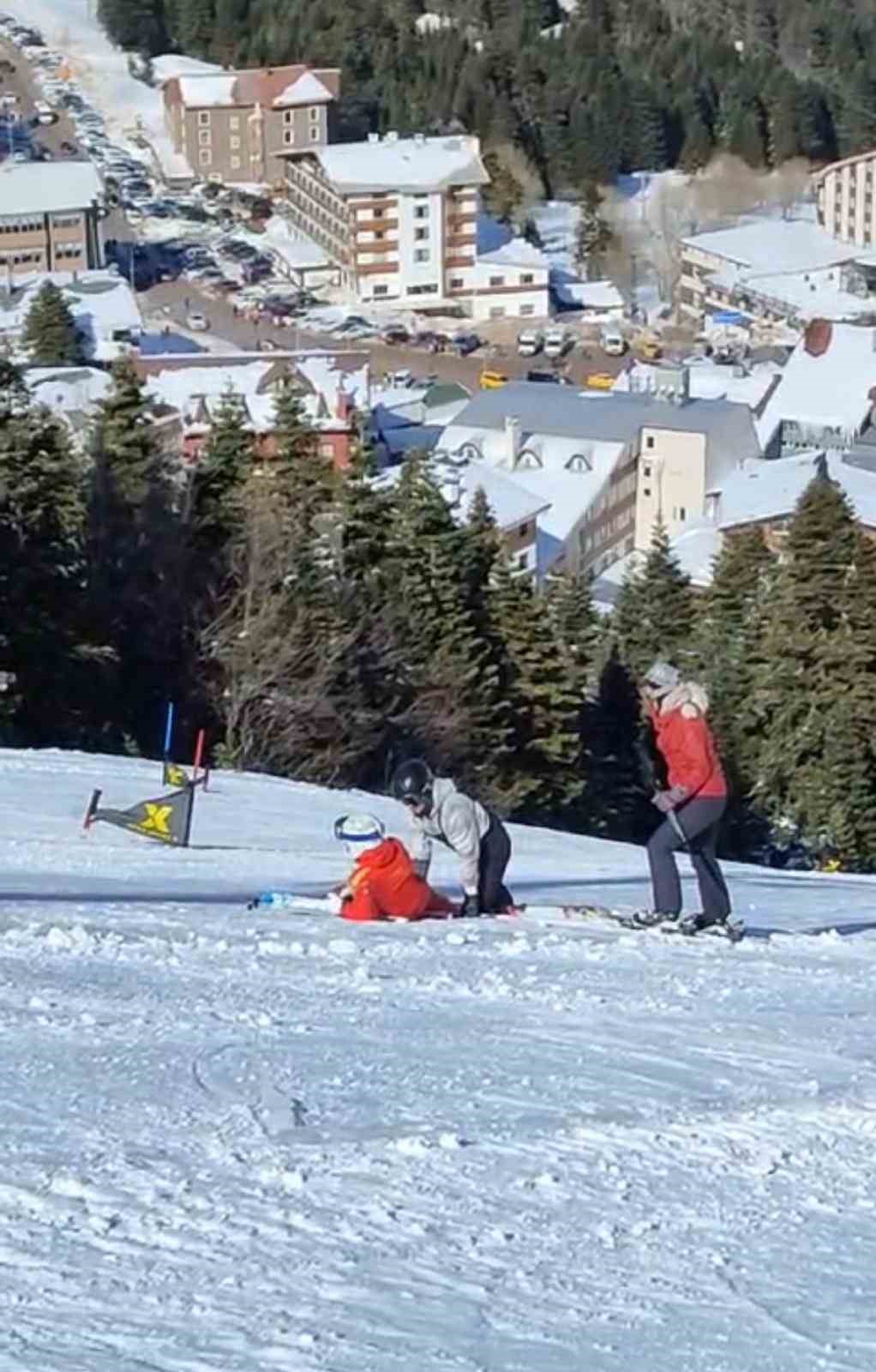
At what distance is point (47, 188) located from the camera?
2184 inches

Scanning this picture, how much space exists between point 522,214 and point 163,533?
46.4 m

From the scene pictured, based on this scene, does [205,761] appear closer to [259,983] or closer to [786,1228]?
[259,983]

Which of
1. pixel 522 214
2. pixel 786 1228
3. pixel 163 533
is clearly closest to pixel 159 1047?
pixel 786 1228

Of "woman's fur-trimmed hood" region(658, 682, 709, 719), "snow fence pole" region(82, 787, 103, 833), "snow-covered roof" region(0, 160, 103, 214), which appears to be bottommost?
"snow-covered roof" region(0, 160, 103, 214)

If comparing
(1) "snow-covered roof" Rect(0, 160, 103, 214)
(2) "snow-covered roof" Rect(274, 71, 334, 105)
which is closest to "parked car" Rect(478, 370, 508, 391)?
(1) "snow-covered roof" Rect(0, 160, 103, 214)

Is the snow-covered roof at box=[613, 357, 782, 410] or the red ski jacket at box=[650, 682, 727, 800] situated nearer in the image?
the red ski jacket at box=[650, 682, 727, 800]

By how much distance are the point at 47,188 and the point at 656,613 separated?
34.1 m

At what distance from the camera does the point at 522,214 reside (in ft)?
208

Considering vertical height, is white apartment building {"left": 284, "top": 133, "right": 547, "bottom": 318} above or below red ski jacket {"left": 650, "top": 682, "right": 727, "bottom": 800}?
below

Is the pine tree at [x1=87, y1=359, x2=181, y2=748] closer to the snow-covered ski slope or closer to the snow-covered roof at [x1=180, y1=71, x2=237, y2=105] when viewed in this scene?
the snow-covered ski slope

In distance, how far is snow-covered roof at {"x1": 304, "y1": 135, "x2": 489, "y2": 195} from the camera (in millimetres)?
56562

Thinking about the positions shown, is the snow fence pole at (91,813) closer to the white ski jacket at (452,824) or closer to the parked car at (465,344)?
the white ski jacket at (452,824)

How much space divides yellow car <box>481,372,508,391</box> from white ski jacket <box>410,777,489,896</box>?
122ft

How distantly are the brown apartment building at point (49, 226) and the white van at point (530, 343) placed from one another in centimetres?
1009
